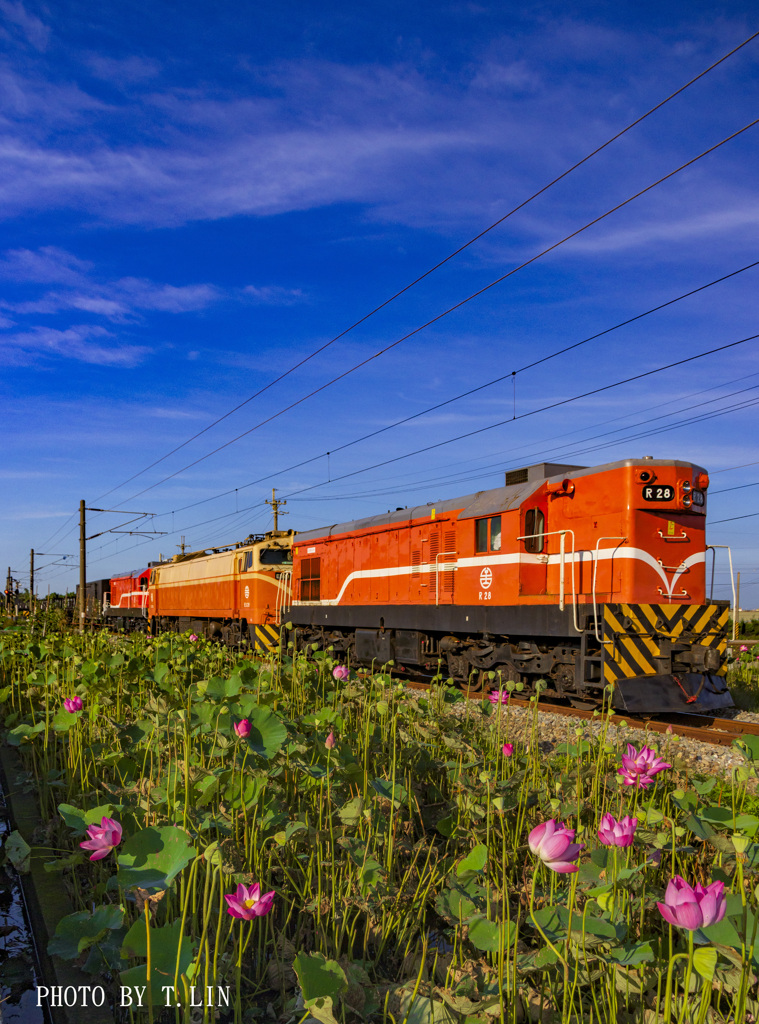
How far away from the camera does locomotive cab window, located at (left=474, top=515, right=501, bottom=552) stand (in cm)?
1121

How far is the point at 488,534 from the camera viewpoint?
11438mm

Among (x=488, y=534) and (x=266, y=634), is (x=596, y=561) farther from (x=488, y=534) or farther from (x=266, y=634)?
(x=266, y=634)

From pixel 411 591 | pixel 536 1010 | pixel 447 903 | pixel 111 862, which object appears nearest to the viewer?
pixel 536 1010

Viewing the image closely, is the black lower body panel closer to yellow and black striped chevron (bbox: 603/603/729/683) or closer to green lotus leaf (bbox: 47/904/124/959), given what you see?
yellow and black striped chevron (bbox: 603/603/729/683)

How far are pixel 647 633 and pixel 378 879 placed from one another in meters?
7.25

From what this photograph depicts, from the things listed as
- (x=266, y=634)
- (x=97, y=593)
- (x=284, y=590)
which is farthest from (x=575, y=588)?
(x=97, y=593)

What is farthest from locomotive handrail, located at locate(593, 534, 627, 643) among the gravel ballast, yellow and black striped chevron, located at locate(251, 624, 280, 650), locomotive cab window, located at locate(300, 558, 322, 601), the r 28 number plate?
yellow and black striped chevron, located at locate(251, 624, 280, 650)

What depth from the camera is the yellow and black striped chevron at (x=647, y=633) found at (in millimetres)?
9203

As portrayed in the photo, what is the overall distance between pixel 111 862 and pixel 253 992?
169 centimetres

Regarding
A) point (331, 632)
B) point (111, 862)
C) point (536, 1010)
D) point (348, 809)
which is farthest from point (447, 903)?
point (331, 632)

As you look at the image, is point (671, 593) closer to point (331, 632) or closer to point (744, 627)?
point (331, 632)

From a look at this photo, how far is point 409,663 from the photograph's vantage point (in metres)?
13.5

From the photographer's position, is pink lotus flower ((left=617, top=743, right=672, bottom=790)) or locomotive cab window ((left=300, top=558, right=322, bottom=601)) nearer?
pink lotus flower ((left=617, top=743, right=672, bottom=790))

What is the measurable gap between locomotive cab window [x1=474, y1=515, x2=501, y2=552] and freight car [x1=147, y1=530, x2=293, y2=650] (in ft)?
20.4
